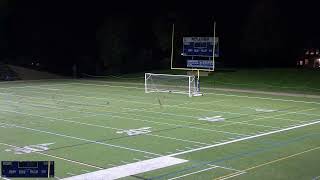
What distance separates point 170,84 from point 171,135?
2215cm

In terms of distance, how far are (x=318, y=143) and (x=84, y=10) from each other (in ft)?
133

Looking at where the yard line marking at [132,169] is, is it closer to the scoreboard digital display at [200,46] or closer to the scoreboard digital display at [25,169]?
the scoreboard digital display at [25,169]

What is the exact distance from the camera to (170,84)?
3744 centimetres

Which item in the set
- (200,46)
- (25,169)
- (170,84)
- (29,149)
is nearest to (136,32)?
(170,84)

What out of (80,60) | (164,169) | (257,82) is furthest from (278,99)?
(80,60)

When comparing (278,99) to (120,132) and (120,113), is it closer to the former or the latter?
(120,113)

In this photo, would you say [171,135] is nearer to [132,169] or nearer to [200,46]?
[132,169]

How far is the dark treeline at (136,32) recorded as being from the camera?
4319cm

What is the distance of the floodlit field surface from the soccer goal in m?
5.16

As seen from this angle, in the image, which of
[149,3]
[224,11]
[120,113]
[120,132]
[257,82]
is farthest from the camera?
[149,3]

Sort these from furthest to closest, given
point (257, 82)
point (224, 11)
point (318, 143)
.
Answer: point (224, 11)
point (257, 82)
point (318, 143)

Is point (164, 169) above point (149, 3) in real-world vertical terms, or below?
below

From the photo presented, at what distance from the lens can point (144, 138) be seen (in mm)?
14789

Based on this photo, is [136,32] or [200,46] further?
[136,32]
